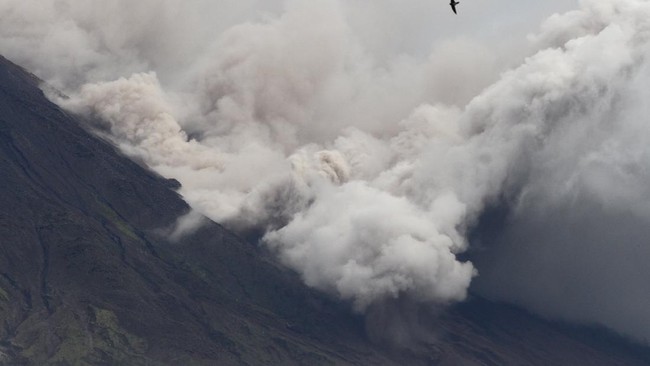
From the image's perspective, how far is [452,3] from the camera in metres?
98.9

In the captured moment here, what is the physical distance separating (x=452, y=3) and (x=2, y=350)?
129 metres

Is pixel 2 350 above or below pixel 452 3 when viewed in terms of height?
below

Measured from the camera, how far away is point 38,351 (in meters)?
199

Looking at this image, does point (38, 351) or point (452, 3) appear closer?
point (452, 3)

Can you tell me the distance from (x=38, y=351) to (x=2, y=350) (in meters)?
7.28

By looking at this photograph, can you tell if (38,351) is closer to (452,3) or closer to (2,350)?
(2,350)

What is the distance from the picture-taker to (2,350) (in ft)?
637

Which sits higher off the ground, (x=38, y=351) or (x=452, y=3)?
(x=452, y=3)

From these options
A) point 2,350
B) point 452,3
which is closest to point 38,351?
point 2,350

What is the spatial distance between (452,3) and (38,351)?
130236 mm

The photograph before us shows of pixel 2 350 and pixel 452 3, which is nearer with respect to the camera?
pixel 452 3
